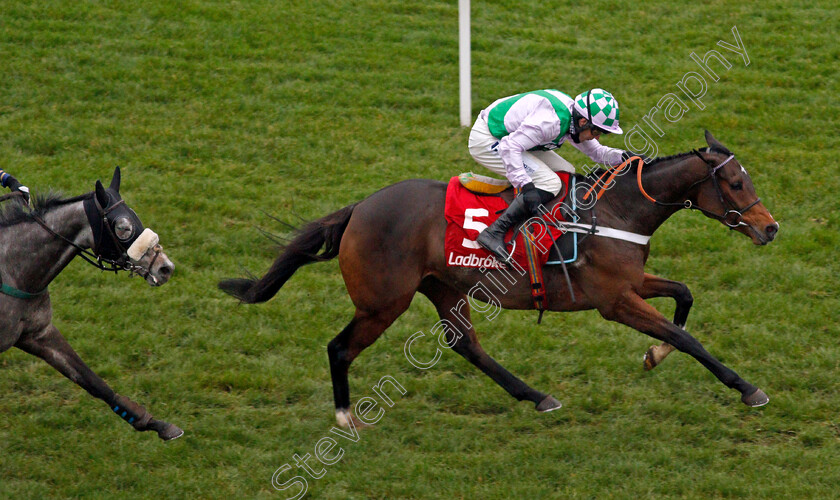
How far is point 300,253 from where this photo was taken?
6.11 meters

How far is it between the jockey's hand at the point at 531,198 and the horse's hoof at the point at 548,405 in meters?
1.37

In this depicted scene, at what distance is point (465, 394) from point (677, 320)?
159 cm

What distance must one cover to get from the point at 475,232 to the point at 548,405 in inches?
53.2

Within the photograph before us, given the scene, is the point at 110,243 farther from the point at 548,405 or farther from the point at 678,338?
the point at 678,338

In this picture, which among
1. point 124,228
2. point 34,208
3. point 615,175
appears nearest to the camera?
point 124,228

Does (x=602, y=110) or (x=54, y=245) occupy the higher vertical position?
(x=602, y=110)

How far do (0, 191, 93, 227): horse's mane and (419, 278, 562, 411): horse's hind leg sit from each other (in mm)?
2440

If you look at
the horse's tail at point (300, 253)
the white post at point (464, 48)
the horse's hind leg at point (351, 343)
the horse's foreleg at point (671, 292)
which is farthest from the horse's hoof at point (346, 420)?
the white post at point (464, 48)

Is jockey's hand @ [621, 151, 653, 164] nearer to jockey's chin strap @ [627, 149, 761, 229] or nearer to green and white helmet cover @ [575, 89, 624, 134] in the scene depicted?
jockey's chin strap @ [627, 149, 761, 229]

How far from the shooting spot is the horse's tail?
19.8 ft

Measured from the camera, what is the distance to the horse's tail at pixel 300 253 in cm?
605

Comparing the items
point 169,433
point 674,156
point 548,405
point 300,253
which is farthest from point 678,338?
point 169,433

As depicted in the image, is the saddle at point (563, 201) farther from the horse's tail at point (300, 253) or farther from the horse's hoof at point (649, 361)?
the horse's hoof at point (649, 361)

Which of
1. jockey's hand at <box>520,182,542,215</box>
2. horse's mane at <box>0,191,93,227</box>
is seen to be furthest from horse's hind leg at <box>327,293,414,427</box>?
horse's mane at <box>0,191,93,227</box>
